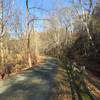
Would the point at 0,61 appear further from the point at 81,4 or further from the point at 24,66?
the point at 81,4

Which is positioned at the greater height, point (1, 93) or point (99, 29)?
point (99, 29)

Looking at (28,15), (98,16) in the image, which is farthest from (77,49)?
(28,15)

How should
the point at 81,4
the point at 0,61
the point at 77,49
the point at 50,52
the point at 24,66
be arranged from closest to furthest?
the point at 0,61 → the point at 24,66 → the point at 81,4 → the point at 77,49 → the point at 50,52

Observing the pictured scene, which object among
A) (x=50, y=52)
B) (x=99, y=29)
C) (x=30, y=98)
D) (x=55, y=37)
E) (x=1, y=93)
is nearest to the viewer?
(x=30, y=98)

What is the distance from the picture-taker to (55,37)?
107 m

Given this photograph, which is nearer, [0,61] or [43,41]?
[0,61]

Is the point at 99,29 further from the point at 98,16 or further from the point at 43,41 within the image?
the point at 43,41

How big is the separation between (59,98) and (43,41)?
12075cm

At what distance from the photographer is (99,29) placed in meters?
48.0

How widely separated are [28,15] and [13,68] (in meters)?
10.9

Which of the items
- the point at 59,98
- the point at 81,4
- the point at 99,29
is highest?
the point at 81,4

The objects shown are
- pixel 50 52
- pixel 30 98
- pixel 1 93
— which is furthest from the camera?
Result: pixel 50 52

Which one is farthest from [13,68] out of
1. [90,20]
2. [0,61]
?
[90,20]

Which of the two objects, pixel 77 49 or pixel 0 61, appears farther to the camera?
pixel 77 49
